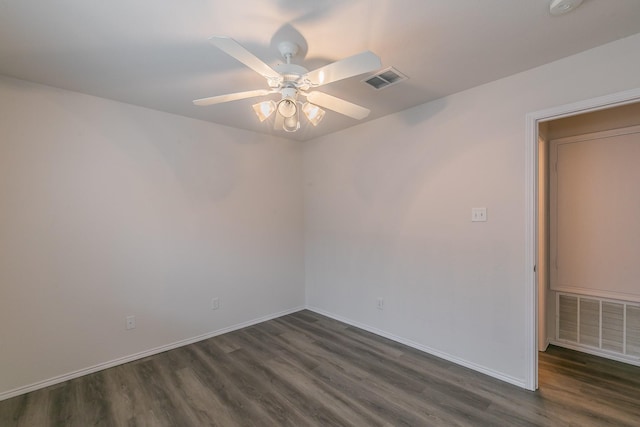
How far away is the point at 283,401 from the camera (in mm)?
2117

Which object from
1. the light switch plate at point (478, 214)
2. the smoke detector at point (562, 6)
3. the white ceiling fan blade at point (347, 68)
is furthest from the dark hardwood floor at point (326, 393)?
the smoke detector at point (562, 6)

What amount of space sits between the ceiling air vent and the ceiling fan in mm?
487

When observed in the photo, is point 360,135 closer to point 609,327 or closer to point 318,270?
point 318,270

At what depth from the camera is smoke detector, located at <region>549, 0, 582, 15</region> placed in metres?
1.42

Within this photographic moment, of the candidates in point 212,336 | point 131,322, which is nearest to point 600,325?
point 212,336

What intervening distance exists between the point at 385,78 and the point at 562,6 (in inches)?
42.8

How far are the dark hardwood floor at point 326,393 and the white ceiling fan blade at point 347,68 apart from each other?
217 cm

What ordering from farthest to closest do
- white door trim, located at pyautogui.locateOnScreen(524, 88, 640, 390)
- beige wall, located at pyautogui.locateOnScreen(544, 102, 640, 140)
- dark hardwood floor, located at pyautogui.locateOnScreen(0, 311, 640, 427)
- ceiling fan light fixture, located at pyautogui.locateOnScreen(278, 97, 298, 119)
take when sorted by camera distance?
beige wall, located at pyautogui.locateOnScreen(544, 102, 640, 140) < white door trim, located at pyautogui.locateOnScreen(524, 88, 640, 390) < dark hardwood floor, located at pyautogui.locateOnScreen(0, 311, 640, 427) < ceiling fan light fixture, located at pyautogui.locateOnScreen(278, 97, 298, 119)

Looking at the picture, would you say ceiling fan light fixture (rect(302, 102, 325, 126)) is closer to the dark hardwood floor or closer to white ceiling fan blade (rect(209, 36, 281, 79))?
white ceiling fan blade (rect(209, 36, 281, 79))

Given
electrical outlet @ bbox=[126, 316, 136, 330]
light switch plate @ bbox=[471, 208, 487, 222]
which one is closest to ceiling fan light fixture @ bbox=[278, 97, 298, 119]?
light switch plate @ bbox=[471, 208, 487, 222]

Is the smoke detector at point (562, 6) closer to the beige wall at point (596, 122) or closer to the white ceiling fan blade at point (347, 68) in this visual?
the white ceiling fan blade at point (347, 68)

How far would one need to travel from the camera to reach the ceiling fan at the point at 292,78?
1407mm

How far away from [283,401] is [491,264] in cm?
199

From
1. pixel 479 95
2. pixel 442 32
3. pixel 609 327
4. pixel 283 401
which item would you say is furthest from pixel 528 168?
pixel 283 401
